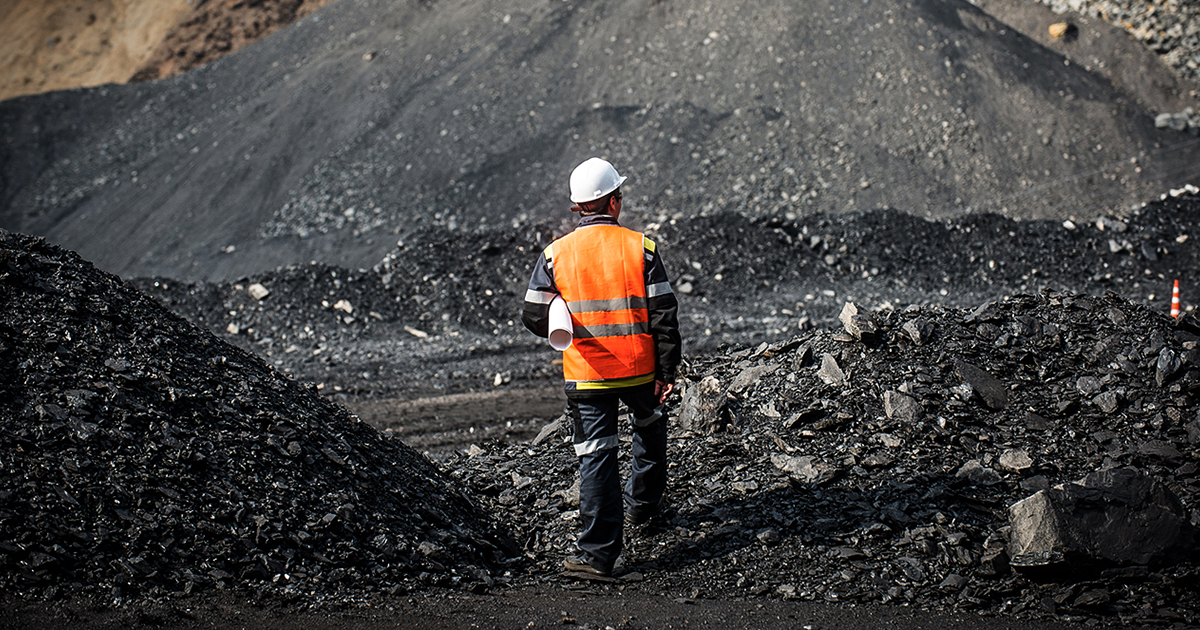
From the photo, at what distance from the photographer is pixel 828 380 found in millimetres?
5441

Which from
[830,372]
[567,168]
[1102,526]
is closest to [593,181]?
[830,372]

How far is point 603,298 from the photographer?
3816 mm

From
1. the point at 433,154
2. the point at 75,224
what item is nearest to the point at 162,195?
the point at 75,224

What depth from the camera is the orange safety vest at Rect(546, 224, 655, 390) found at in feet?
12.5

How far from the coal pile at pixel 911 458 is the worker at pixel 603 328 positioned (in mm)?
400

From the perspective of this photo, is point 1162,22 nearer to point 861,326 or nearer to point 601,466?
point 861,326

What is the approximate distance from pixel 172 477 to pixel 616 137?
470 inches

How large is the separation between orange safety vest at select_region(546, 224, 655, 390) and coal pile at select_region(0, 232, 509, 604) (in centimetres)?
115

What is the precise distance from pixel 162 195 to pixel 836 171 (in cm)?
1254

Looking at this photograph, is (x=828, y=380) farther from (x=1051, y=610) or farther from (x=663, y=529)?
(x=1051, y=610)

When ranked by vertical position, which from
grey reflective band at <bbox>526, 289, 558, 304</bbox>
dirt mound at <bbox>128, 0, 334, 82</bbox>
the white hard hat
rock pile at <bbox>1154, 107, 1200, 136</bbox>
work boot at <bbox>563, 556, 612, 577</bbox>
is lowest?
work boot at <bbox>563, 556, 612, 577</bbox>

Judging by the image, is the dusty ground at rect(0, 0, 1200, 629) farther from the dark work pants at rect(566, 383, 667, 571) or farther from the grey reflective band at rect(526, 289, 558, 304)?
the grey reflective band at rect(526, 289, 558, 304)

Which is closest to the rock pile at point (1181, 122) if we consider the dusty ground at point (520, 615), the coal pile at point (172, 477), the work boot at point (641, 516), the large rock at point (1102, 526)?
the large rock at point (1102, 526)

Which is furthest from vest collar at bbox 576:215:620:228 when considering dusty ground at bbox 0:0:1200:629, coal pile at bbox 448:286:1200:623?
dusty ground at bbox 0:0:1200:629
